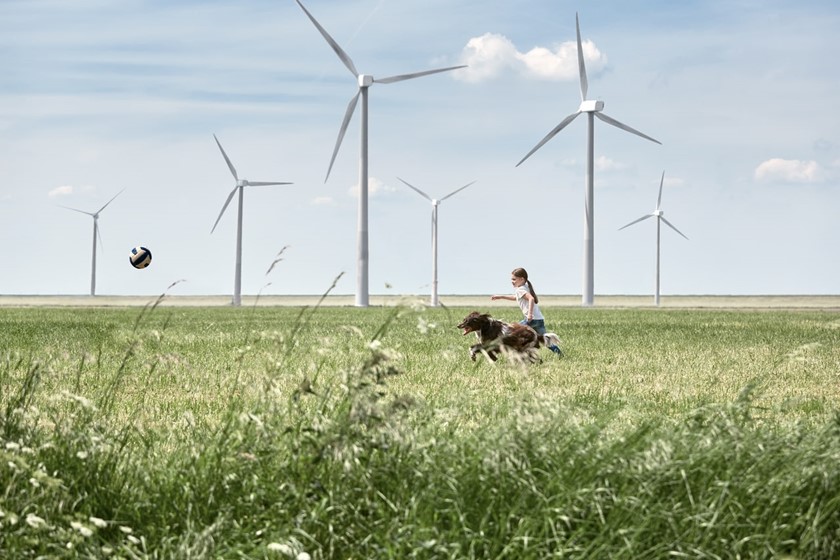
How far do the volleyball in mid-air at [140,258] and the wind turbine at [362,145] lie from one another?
20527mm

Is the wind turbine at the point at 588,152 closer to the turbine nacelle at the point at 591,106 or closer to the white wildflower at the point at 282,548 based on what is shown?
the turbine nacelle at the point at 591,106

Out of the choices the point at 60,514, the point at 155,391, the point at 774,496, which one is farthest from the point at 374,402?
the point at 155,391

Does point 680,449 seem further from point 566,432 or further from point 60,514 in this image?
point 60,514

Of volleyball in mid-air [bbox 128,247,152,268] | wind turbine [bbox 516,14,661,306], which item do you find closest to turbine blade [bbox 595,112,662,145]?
wind turbine [bbox 516,14,661,306]

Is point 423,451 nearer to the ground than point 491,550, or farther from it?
farther from it

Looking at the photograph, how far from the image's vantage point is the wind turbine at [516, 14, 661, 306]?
2223 inches

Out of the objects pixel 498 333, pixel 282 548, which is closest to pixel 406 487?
pixel 282 548

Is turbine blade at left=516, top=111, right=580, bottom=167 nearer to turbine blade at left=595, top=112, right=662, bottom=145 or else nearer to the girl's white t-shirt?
turbine blade at left=595, top=112, right=662, bottom=145

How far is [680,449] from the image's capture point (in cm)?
503

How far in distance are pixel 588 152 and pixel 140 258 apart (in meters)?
40.9

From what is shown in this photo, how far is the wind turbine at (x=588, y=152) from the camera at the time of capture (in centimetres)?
5647

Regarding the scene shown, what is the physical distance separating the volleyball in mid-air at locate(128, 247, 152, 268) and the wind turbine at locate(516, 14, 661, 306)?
95.5ft

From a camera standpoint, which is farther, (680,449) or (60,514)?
(680,449)

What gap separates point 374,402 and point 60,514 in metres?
1.50
